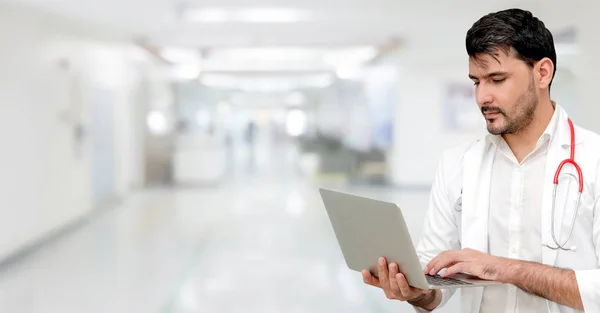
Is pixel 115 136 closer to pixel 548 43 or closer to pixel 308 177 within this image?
pixel 308 177

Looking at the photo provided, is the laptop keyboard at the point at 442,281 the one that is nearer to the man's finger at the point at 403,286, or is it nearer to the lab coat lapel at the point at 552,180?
the man's finger at the point at 403,286

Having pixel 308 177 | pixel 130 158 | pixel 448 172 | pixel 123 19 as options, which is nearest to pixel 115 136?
pixel 130 158

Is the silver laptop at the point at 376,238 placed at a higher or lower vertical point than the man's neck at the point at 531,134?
lower

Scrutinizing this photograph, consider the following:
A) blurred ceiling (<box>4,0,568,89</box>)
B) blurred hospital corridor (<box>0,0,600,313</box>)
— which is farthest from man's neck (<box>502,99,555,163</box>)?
blurred ceiling (<box>4,0,568,89</box>)

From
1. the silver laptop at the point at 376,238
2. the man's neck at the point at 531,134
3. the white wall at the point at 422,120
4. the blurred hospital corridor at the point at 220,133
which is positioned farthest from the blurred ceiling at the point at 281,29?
the silver laptop at the point at 376,238

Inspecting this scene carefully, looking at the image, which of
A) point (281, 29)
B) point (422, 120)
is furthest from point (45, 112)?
point (422, 120)

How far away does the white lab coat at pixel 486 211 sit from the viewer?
4.02 feet

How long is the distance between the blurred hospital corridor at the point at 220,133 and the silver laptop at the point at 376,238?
97.2 inches

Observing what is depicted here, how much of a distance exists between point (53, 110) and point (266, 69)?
2.88m

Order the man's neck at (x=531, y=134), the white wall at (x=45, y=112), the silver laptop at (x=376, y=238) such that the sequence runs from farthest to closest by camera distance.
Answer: the white wall at (x=45, y=112) < the man's neck at (x=531, y=134) < the silver laptop at (x=376, y=238)

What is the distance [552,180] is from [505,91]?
209 mm

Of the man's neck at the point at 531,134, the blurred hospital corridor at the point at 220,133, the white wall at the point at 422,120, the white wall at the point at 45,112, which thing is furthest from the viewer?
the white wall at the point at 422,120

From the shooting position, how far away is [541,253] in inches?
50.9

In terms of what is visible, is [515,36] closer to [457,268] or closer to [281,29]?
[457,268]
